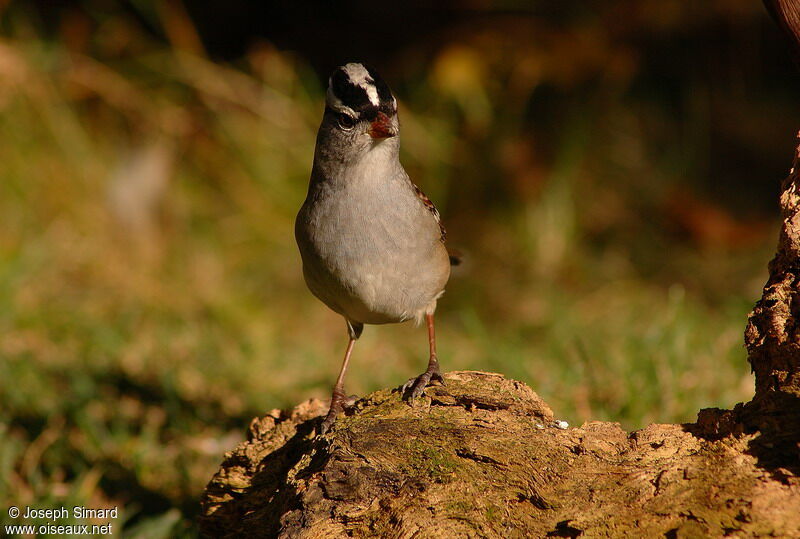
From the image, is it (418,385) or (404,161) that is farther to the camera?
(404,161)

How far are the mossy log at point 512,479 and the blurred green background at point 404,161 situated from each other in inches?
96.8

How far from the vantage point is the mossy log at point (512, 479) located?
2.51 m

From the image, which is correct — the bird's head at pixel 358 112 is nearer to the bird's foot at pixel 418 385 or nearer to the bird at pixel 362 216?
the bird at pixel 362 216

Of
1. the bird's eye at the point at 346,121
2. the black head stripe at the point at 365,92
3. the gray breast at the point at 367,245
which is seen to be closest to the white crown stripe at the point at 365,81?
the black head stripe at the point at 365,92

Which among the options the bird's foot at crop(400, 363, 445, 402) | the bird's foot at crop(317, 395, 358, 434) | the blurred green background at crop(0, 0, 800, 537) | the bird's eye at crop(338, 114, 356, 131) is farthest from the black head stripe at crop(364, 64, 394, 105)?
the blurred green background at crop(0, 0, 800, 537)

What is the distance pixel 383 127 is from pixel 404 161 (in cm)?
427

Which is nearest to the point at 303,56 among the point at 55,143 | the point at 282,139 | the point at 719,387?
the point at 282,139

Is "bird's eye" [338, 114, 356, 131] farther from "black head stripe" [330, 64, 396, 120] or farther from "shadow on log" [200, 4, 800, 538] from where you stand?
"shadow on log" [200, 4, 800, 538]

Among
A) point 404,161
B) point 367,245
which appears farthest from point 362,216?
point 404,161

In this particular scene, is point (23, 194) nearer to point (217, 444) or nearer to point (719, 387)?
point (217, 444)

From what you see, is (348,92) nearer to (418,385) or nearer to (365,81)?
(365,81)

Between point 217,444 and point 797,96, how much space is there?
658 centimetres

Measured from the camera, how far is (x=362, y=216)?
3.59 m

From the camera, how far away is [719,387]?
185 inches
